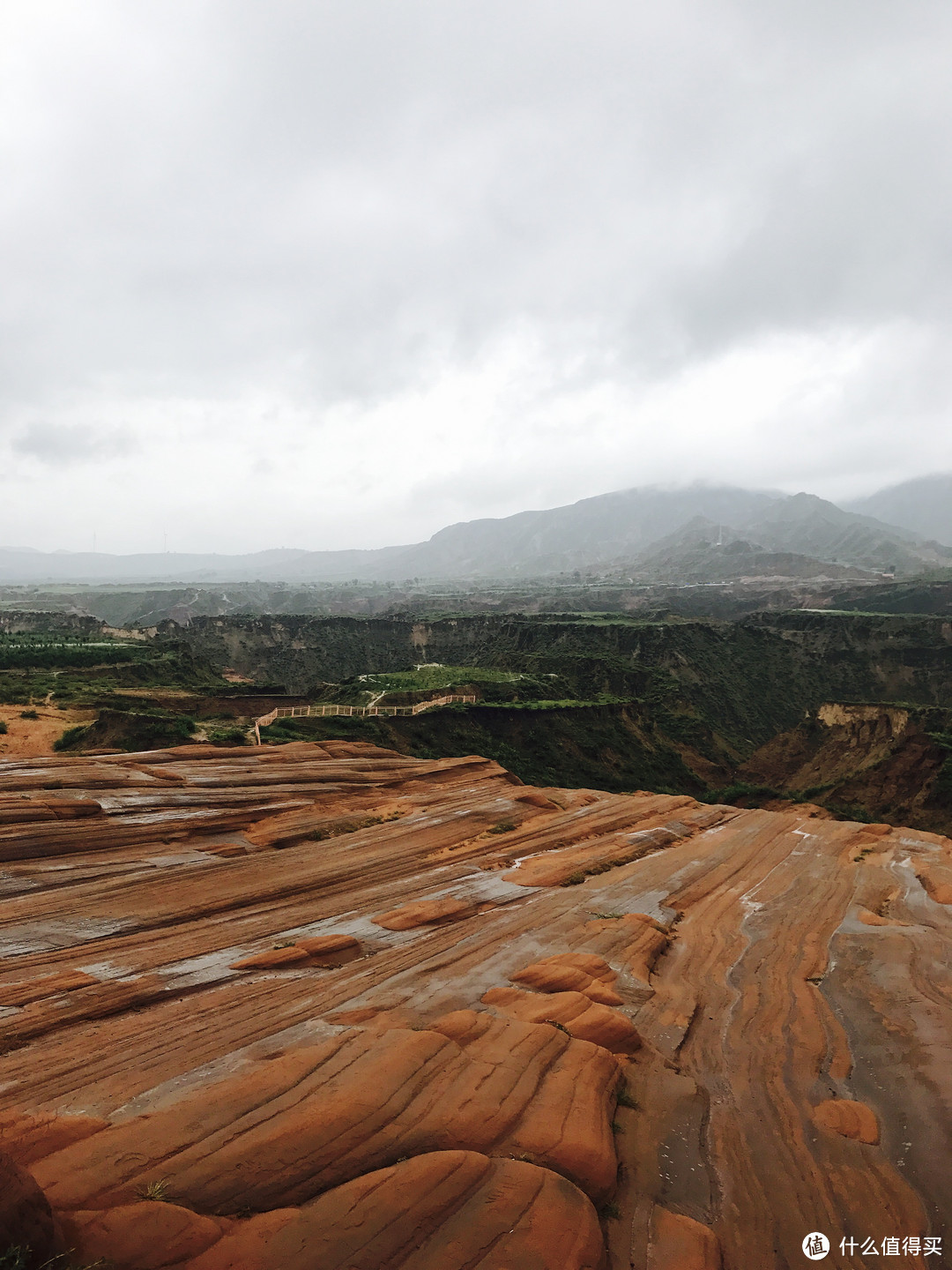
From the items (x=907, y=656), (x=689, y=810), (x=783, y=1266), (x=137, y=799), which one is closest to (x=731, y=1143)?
(x=783, y=1266)

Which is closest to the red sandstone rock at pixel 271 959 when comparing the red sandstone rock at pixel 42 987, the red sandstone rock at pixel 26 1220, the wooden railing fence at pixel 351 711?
the red sandstone rock at pixel 42 987

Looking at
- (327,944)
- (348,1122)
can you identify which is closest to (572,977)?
(327,944)

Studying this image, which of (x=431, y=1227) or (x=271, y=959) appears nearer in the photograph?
(x=431, y=1227)

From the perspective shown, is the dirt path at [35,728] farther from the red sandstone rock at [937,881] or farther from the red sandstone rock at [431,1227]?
the red sandstone rock at [937,881]

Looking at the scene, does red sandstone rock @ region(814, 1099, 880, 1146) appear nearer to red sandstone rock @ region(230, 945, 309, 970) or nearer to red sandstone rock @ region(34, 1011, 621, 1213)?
red sandstone rock @ region(34, 1011, 621, 1213)

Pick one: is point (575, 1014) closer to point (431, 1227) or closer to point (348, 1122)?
point (348, 1122)

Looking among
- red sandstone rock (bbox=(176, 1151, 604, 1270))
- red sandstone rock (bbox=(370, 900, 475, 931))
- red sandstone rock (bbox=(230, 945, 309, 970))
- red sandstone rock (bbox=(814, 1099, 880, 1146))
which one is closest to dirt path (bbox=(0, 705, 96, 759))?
red sandstone rock (bbox=(230, 945, 309, 970))

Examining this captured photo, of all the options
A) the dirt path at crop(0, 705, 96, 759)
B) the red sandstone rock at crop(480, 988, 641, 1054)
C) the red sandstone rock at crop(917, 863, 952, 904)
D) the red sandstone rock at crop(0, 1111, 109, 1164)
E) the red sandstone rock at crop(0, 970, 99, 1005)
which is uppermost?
the red sandstone rock at crop(0, 1111, 109, 1164)

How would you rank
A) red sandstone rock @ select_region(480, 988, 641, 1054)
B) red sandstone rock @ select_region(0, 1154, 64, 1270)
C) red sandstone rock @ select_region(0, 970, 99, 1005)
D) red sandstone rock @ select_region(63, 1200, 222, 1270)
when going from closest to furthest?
→ red sandstone rock @ select_region(0, 1154, 64, 1270) → red sandstone rock @ select_region(63, 1200, 222, 1270) → red sandstone rock @ select_region(480, 988, 641, 1054) → red sandstone rock @ select_region(0, 970, 99, 1005)
